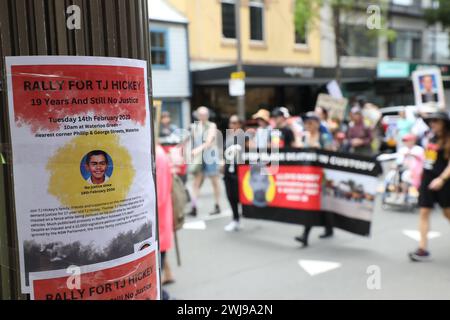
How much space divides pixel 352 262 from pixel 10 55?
15.2 ft

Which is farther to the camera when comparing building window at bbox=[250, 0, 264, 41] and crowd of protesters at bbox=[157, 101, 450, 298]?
building window at bbox=[250, 0, 264, 41]

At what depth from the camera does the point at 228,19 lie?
17078 mm

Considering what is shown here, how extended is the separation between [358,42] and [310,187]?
68.7 feet

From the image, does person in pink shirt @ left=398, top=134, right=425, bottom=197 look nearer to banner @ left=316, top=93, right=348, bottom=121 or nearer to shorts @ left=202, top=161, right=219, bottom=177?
banner @ left=316, top=93, right=348, bottom=121

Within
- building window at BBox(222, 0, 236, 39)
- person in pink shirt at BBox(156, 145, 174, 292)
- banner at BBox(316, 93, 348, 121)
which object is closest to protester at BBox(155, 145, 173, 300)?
person in pink shirt at BBox(156, 145, 174, 292)

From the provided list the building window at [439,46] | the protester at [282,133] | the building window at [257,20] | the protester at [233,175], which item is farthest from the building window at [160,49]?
the building window at [439,46]

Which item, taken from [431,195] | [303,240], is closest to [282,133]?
[303,240]

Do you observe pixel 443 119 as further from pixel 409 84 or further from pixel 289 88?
pixel 409 84

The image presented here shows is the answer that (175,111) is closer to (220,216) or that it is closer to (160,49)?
(160,49)

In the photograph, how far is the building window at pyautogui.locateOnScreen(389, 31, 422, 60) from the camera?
94.5ft

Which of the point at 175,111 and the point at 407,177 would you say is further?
the point at 175,111

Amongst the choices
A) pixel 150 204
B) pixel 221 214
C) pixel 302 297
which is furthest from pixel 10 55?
pixel 221 214

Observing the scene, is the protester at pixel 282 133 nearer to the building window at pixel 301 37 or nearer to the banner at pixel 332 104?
the banner at pixel 332 104

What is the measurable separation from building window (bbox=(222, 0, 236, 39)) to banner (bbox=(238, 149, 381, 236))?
32.4 ft
